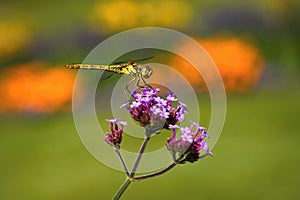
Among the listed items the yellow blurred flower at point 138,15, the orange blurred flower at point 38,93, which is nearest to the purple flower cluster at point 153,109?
the orange blurred flower at point 38,93

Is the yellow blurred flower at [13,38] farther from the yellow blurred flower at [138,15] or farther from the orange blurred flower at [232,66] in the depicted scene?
the orange blurred flower at [232,66]

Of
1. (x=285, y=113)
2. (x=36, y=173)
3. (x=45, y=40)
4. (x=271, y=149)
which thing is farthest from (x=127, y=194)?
(x=45, y=40)

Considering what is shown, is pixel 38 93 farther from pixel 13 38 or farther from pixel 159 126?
pixel 159 126

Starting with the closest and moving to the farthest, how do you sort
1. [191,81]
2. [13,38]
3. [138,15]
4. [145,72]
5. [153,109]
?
[153,109] < [145,72] < [191,81] < [13,38] < [138,15]

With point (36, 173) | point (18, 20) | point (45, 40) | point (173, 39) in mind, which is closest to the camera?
point (36, 173)

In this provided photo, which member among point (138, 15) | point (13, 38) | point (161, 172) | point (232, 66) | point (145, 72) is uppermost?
point (138, 15)

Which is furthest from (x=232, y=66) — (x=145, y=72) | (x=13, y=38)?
(x=145, y=72)

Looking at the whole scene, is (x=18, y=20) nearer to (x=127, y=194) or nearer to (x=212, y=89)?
(x=212, y=89)

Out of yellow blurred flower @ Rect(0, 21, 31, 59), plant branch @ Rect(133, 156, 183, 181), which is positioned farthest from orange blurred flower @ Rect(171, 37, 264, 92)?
plant branch @ Rect(133, 156, 183, 181)
